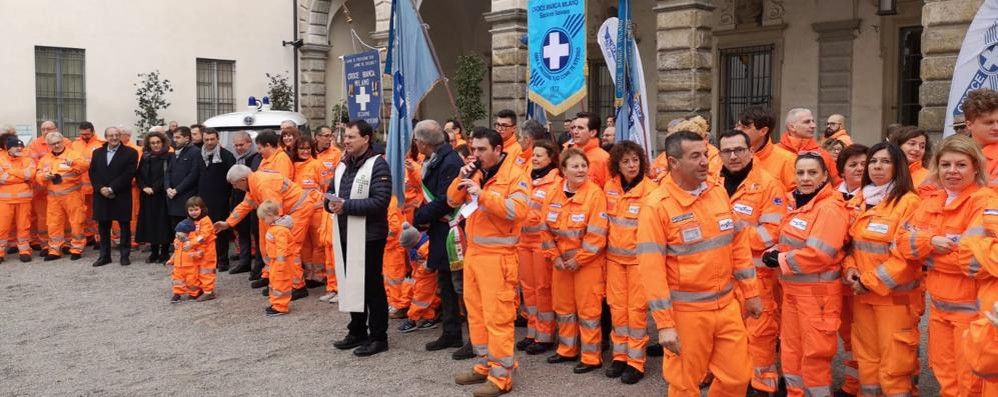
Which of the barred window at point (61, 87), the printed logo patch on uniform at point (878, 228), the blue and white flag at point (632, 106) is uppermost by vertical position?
the barred window at point (61, 87)

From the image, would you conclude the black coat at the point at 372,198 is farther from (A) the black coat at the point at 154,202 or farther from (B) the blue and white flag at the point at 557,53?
(A) the black coat at the point at 154,202

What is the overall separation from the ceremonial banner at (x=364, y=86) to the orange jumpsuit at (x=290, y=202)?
264cm

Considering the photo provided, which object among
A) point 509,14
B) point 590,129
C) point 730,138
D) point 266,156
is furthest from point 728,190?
point 509,14

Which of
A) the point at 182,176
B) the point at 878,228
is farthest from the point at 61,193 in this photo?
the point at 878,228

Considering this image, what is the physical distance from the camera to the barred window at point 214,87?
20.8m

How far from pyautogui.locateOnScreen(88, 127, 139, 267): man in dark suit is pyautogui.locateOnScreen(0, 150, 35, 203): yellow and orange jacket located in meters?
1.05

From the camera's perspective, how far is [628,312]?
590 cm

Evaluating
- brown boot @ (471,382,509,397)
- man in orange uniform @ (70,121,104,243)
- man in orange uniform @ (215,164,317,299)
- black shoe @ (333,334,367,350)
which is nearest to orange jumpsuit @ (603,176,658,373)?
brown boot @ (471,382,509,397)

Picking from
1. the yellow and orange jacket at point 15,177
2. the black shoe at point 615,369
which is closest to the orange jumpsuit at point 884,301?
the black shoe at point 615,369

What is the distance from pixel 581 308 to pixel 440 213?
4.10ft

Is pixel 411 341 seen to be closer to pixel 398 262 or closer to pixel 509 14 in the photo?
pixel 398 262

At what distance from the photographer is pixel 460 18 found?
22391 millimetres

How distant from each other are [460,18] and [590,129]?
15979 mm

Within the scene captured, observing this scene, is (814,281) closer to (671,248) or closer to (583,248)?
(671,248)
